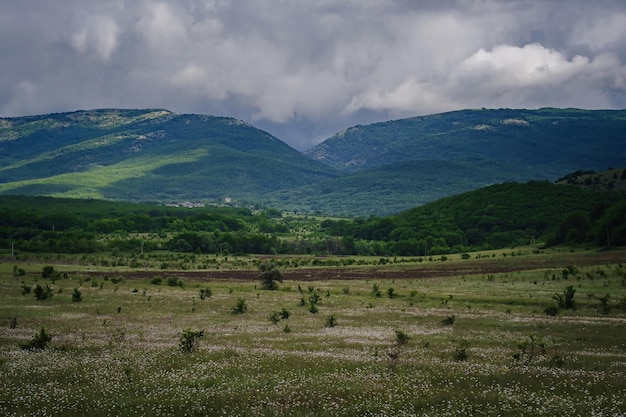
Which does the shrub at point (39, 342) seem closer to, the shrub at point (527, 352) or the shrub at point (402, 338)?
the shrub at point (402, 338)

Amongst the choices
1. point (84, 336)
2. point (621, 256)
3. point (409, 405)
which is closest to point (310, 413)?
point (409, 405)

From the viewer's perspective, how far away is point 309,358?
2352 cm

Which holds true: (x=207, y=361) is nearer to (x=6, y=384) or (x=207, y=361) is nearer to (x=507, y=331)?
(x=6, y=384)

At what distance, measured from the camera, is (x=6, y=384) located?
17.9m

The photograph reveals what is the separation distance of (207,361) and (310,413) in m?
8.21

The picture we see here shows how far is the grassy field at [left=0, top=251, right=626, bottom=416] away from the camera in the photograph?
16500mm

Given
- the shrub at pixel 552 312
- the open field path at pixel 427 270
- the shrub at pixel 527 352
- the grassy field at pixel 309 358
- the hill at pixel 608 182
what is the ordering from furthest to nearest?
the hill at pixel 608 182
the open field path at pixel 427 270
the shrub at pixel 552 312
the shrub at pixel 527 352
the grassy field at pixel 309 358

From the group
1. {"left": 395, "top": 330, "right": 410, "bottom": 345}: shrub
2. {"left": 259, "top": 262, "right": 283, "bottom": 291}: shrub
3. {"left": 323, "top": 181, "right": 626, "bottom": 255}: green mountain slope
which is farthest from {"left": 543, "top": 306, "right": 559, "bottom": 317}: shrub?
{"left": 323, "top": 181, "right": 626, "bottom": 255}: green mountain slope

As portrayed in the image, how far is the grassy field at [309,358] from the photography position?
16500 millimetres

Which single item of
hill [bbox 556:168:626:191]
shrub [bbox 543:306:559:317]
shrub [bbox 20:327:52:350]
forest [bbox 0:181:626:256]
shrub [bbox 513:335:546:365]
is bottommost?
shrub [bbox 543:306:559:317]

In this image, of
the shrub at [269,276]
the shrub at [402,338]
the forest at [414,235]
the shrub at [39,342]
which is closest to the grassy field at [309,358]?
the shrub at [402,338]

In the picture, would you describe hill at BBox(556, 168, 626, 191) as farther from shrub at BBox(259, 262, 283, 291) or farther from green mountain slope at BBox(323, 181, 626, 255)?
shrub at BBox(259, 262, 283, 291)

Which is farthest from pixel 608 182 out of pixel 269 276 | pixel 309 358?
pixel 309 358

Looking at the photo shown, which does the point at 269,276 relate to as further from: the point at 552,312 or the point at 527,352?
the point at 527,352
